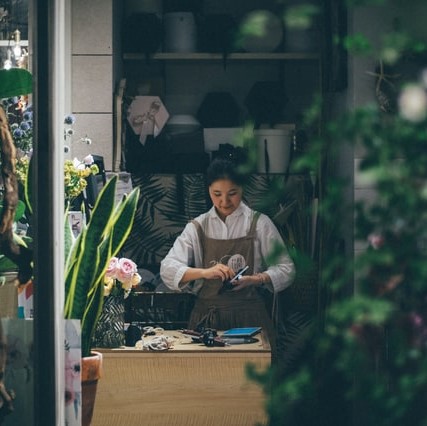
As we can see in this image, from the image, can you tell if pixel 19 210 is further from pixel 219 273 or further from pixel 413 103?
pixel 413 103

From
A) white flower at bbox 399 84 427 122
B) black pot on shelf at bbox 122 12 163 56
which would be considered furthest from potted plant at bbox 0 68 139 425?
white flower at bbox 399 84 427 122

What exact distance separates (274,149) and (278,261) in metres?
0.92

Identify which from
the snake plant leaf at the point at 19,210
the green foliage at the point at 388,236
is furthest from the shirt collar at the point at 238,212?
the green foliage at the point at 388,236

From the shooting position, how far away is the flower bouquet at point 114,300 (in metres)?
3.77

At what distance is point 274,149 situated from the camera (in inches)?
216

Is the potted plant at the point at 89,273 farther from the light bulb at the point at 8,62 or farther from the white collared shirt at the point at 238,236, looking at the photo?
the white collared shirt at the point at 238,236

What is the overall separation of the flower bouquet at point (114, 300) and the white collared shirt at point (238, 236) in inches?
40.1

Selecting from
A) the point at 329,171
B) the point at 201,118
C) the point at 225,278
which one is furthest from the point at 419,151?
the point at 201,118

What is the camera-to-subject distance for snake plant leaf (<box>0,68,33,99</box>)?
309 centimetres

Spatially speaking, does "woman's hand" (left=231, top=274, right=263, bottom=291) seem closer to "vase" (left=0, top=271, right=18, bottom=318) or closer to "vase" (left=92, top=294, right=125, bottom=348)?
"vase" (left=92, top=294, right=125, bottom=348)

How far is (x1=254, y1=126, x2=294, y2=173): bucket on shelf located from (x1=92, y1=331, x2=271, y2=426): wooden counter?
1.82 meters

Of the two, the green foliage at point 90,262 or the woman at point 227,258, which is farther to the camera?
the woman at point 227,258

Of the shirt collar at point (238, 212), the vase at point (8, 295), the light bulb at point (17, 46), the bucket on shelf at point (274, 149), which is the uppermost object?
the light bulb at point (17, 46)

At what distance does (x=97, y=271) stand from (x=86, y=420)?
0.54 meters
